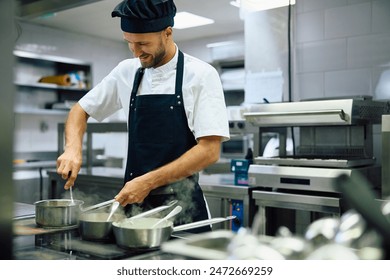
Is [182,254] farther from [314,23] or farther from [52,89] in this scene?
[314,23]

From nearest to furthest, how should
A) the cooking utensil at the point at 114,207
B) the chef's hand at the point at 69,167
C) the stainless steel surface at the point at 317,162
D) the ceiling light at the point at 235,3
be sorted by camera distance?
the cooking utensil at the point at 114,207 < the chef's hand at the point at 69,167 < the stainless steel surface at the point at 317,162 < the ceiling light at the point at 235,3

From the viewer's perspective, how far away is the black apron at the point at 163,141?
4.33ft

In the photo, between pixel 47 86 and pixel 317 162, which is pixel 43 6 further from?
pixel 317 162

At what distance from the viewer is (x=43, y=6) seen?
177cm

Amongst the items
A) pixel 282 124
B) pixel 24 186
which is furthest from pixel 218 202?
pixel 24 186

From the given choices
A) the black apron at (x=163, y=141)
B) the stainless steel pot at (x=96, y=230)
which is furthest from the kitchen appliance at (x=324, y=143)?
the stainless steel pot at (x=96, y=230)

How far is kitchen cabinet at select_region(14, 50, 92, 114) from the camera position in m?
2.03

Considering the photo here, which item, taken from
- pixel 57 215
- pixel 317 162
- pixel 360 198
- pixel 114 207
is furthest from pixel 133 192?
→ pixel 317 162

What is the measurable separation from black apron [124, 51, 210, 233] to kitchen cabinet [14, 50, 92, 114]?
30.6 inches

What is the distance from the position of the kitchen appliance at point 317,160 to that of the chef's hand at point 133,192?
0.80 metres

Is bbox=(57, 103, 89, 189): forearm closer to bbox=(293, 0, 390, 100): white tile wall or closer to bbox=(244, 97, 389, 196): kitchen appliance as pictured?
bbox=(244, 97, 389, 196): kitchen appliance

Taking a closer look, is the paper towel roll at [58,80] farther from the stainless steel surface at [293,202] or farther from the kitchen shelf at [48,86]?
the stainless steel surface at [293,202]

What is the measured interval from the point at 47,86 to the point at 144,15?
0.95 metres

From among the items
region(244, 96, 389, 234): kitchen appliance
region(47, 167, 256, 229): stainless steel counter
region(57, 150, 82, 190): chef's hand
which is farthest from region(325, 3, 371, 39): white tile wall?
region(57, 150, 82, 190): chef's hand
